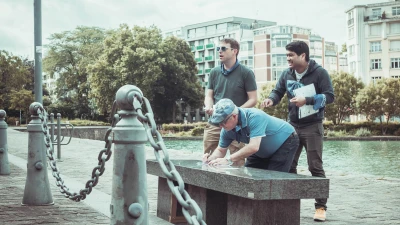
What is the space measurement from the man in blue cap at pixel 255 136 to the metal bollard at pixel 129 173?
195 centimetres

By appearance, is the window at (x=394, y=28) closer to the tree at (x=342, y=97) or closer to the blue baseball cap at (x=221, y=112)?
the tree at (x=342, y=97)

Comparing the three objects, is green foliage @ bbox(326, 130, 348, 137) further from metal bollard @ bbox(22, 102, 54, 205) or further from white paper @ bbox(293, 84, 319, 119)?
metal bollard @ bbox(22, 102, 54, 205)

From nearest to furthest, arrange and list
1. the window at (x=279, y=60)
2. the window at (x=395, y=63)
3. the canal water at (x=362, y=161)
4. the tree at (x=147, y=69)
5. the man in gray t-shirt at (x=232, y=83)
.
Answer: the man in gray t-shirt at (x=232, y=83), the canal water at (x=362, y=161), the tree at (x=147, y=69), the window at (x=395, y=63), the window at (x=279, y=60)

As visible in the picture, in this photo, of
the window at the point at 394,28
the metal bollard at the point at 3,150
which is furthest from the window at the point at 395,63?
the metal bollard at the point at 3,150

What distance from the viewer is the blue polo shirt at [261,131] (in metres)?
→ 5.25

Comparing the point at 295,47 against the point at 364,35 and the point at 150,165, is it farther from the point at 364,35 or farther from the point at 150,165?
the point at 364,35

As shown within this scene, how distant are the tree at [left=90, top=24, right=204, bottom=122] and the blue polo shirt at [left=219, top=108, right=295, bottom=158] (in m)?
60.1

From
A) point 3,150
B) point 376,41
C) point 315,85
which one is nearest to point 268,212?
point 315,85

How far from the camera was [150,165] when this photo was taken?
20.5 feet

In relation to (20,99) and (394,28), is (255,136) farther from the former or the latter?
(394,28)

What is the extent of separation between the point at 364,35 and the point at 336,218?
84090 millimetres

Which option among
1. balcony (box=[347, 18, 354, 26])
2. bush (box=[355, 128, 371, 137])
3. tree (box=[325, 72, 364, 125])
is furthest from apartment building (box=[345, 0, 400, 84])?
bush (box=[355, 128, 371, 137])

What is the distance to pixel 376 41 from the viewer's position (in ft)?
283

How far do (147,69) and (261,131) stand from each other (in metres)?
61.6
